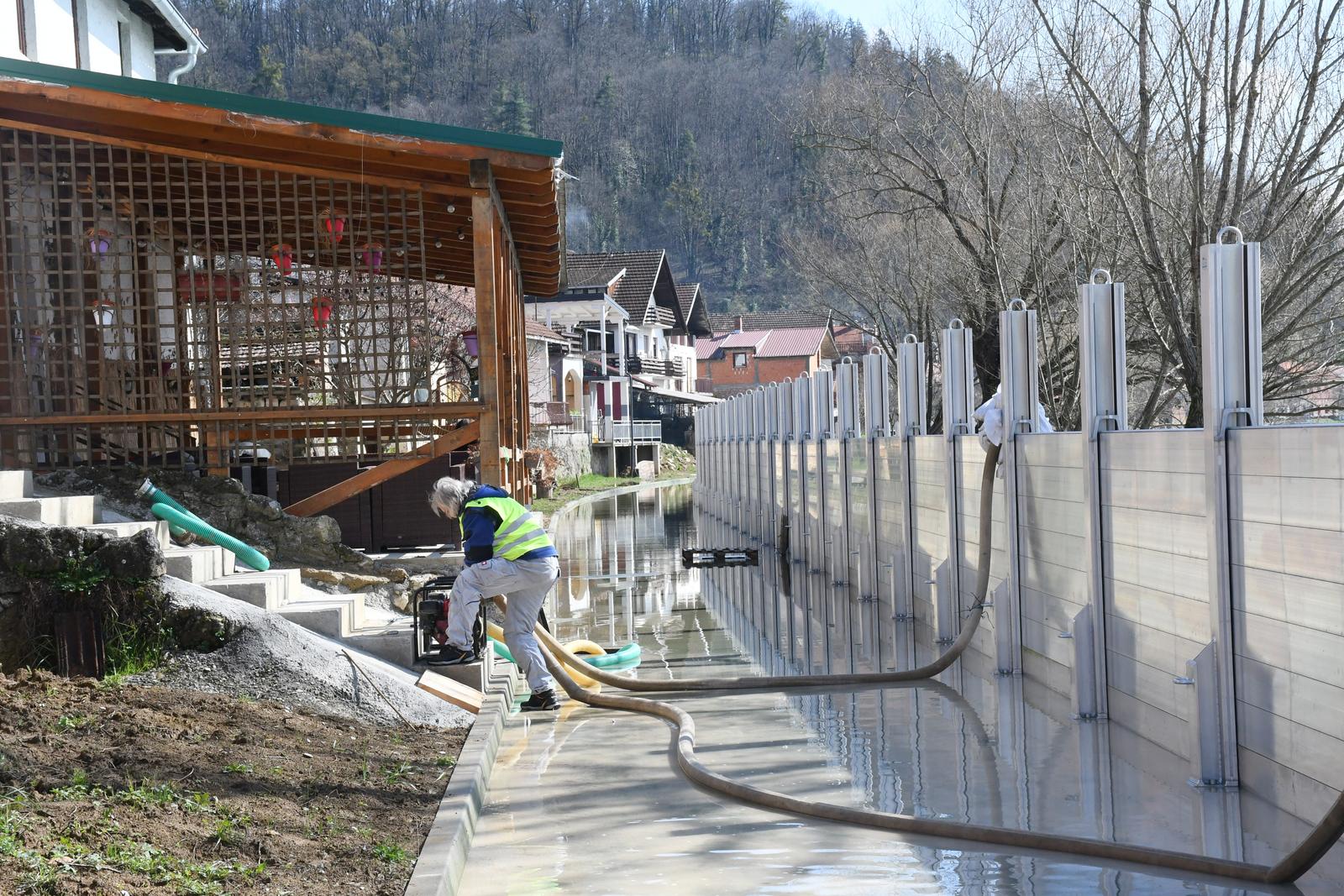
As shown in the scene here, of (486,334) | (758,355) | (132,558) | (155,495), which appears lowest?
(132,558)

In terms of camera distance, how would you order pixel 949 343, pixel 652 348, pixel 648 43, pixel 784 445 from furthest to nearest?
pixel 648 43 → pixel 652 348 → pixel 784 445 → pixel 949 343

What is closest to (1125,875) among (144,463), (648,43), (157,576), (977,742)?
(977,742)

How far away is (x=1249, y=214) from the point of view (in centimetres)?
1529

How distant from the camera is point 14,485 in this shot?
33.9ft

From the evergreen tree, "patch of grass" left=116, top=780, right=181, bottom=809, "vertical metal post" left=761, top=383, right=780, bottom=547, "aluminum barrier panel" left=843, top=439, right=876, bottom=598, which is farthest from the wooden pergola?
the evergreen tree

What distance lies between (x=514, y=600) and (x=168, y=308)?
5695mm

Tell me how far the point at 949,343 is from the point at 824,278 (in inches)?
929

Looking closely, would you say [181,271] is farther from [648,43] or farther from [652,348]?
[648,43]

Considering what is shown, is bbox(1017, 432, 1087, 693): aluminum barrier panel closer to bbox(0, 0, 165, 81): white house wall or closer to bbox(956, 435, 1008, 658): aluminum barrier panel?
bbox(956, 435, 1008, 658): aluminum barrier panel

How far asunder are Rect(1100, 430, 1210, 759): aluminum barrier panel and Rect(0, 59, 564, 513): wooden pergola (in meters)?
5.79

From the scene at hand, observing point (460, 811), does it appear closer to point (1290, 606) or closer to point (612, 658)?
point (1290, 606)

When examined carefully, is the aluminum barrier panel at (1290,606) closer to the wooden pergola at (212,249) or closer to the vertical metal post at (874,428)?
the wooden pergola at (212,249)

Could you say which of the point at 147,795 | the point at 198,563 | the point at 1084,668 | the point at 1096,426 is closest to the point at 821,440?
the point at 1096,426

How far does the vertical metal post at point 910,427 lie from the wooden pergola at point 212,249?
3975 millimetres
